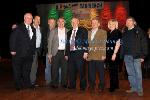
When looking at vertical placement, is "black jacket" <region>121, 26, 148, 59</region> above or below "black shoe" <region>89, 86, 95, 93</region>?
above

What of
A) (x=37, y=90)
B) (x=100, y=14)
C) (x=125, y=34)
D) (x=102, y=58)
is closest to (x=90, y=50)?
(x=102, y=58)

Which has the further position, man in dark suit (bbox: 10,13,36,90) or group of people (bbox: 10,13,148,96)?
man in dark suit (bbox: 10,13,36,90)

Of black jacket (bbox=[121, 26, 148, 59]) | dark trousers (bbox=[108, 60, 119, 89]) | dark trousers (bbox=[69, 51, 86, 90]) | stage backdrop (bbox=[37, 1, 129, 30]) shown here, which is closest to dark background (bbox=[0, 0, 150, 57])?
stage backdrop (bbox=[37, 1, 129, 30])

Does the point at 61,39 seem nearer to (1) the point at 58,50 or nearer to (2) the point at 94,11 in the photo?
(1) the point at 58,50

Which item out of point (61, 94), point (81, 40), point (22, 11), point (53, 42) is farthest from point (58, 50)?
point (22, 11)

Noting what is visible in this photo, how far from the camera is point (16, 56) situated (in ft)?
25.7

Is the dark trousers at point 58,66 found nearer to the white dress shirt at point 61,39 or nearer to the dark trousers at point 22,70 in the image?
the white dress shirt at point 61,39

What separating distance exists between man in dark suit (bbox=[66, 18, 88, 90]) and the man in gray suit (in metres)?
0.17

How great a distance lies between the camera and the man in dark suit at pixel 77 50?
25.4 feet

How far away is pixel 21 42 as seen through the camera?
7.82 metres

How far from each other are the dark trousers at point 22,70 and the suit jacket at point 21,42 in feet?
0.42

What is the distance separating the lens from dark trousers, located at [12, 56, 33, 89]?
786 cm

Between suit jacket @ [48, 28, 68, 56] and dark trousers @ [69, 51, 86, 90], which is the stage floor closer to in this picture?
dark trousers @ [69, 51, 86, 90]

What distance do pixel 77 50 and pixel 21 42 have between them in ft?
3.73
